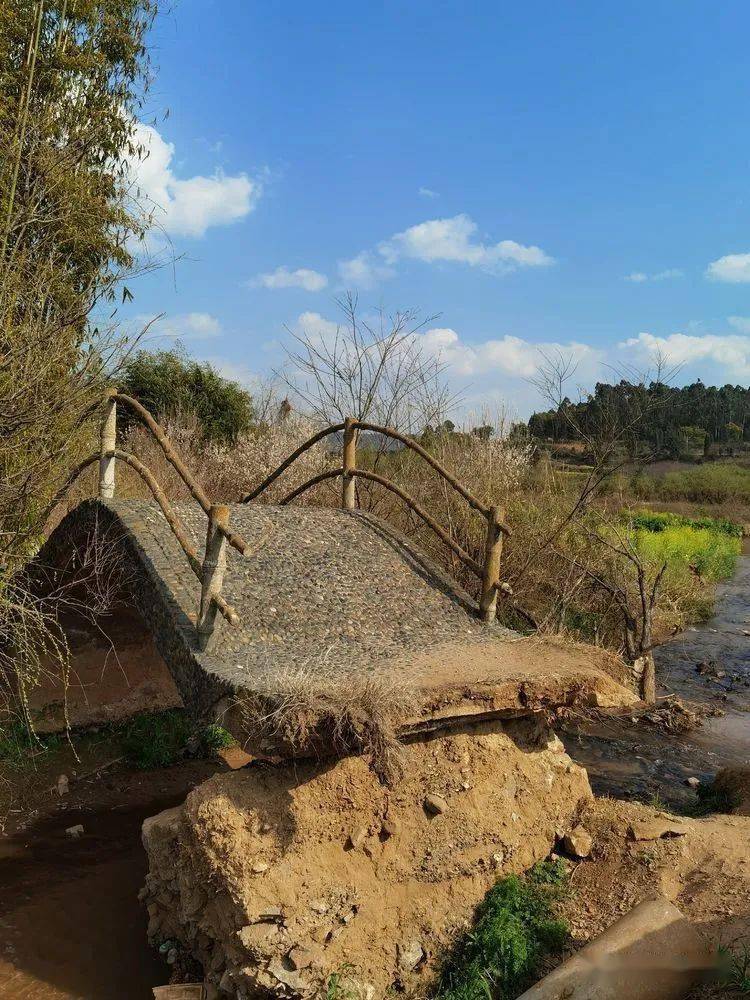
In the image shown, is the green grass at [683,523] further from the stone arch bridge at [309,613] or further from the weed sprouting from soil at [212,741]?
the stone arch bridge at [309,613]

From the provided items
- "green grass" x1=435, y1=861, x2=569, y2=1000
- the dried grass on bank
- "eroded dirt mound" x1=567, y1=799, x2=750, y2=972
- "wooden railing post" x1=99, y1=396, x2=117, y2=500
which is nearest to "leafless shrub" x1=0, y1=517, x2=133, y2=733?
"wooden railing post" x1=99, y1=396, x2=117, y2=500

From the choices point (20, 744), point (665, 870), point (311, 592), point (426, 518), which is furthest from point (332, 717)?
point (20, 744)

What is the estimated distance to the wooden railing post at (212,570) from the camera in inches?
201

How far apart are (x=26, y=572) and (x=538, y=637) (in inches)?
194

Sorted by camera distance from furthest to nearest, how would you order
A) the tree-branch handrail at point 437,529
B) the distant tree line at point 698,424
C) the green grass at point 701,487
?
the green grass at point 701,487 → the distant tree line at point 698,424 → the tree-branch handrail at point 437,529


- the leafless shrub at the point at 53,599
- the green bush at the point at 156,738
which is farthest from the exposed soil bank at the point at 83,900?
the leafless shrub at the point at 53,599

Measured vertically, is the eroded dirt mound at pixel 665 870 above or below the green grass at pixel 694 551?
below

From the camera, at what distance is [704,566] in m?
19.6

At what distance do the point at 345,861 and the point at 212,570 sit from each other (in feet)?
6.71

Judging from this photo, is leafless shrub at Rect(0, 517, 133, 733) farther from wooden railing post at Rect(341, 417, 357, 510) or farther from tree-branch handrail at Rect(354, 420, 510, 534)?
tree-branch handrail at Rect(354, 420, 510, 534)

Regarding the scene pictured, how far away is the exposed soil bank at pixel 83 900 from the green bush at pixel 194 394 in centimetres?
1496

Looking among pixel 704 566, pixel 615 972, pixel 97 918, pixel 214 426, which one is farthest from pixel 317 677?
pixel 214 426

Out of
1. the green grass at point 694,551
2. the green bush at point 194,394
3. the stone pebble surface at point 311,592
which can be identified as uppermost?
the green bush at point 194,394

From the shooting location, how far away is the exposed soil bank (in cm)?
509
